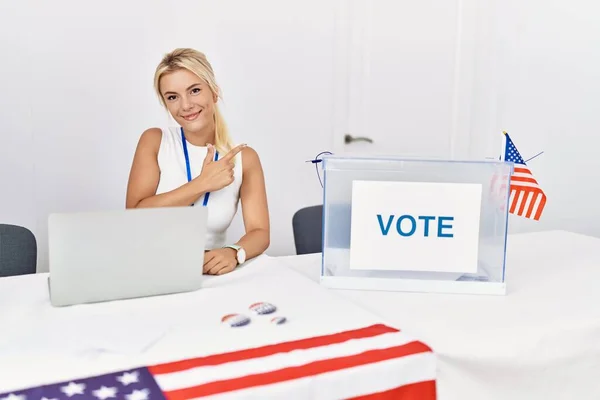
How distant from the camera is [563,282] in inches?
Result: 61.8

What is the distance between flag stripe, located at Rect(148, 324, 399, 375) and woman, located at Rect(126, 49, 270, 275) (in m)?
0.79

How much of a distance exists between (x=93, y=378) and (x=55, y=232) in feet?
1.15

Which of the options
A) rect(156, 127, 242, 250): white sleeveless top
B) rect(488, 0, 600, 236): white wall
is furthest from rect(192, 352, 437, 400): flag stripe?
rect(488, 0, 600, 236): white wall

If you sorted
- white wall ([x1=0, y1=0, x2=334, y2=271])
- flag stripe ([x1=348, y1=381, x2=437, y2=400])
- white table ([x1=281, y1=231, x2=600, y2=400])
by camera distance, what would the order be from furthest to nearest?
1. white wall ([x1=0, y1=0, x2=334, y2=271])
2. white table ([x1=281, y1=231, x2=600, y2=400])
3. flag stripe ([x1=348, y1=381, x2=437, y2=400])

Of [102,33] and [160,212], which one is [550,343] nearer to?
[160,212]

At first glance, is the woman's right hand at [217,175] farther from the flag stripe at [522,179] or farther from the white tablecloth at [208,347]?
the flag stripe at [522,179]

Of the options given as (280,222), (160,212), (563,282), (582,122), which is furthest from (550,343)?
(582,122)

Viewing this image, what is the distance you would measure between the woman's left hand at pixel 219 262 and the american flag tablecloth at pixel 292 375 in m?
0.49

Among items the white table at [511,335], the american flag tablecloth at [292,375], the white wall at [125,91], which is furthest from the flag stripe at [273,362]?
the white wall at [125,91]

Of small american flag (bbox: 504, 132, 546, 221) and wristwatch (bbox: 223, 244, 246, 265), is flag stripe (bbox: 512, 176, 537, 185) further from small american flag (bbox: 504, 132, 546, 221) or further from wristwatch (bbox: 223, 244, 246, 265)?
wristwatch (bbox: 223, 244, 246, 265)

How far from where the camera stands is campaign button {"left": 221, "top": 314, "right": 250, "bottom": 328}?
117 cm

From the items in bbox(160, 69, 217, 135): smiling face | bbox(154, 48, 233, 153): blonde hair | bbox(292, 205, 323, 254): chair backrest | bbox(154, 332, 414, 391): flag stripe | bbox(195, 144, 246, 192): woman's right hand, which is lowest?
bbox(292, 205, 323, 254): chair backrest

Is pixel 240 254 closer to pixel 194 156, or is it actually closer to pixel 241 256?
pixel 241 256

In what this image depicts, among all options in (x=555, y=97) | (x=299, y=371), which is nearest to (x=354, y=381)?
(x=299, y=371)
